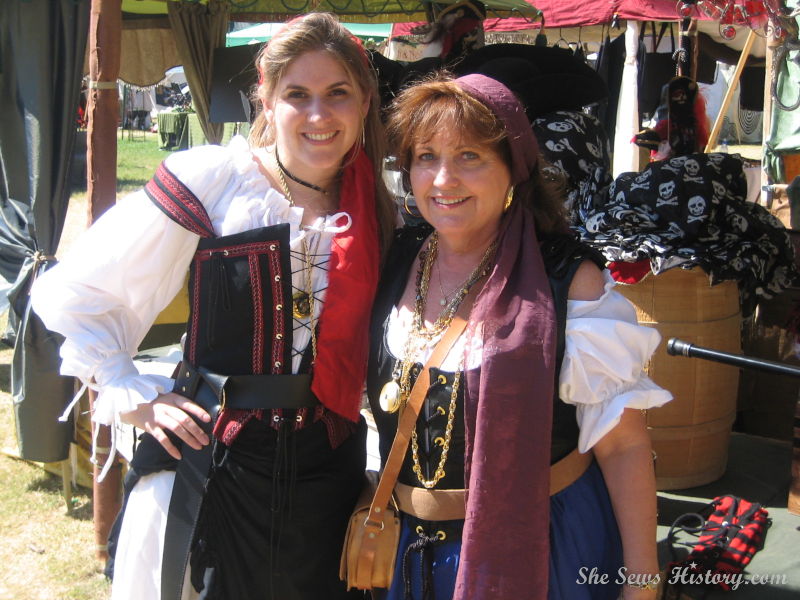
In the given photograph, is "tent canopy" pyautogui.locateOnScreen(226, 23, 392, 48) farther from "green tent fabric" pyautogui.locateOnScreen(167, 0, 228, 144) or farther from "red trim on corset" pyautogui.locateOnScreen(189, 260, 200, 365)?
"red trim on corset" pyautogui.locateOnScreen(189, 260, 200, 365)

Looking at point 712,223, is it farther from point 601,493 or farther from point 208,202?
point 208,202

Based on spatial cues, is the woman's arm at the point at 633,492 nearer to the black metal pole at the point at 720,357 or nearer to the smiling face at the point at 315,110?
the black metal pole at the point at 720,357

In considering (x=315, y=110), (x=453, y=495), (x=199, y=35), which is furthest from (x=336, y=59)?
(x=199, y=35)

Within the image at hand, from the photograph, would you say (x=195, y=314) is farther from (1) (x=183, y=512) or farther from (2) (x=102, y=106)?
(2) (x=102, y=106)

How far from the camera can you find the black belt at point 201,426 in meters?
1.63

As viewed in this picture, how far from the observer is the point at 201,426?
5.45 feet

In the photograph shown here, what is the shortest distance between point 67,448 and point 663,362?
117 inches

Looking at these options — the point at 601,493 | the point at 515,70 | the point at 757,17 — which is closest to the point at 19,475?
the point at 515,70

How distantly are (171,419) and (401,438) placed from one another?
49 cm

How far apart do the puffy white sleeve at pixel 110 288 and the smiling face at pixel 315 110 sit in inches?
12.4

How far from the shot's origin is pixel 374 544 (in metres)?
1.59

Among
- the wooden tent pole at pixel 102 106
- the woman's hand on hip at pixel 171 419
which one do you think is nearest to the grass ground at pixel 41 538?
the wooden tent pole at pixel 102 106

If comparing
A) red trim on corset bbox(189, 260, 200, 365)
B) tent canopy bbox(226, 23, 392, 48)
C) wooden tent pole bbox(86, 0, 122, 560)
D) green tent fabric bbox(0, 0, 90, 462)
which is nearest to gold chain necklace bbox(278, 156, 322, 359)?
red trim on corset bbox(189, 260, 200, 365)

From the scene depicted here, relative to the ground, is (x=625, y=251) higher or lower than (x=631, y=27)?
lower
